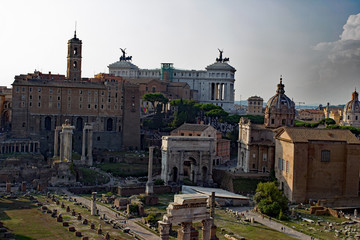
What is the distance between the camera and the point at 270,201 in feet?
142

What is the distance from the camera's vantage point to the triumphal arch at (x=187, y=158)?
5541 cm

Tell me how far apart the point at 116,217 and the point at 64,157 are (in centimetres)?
1753

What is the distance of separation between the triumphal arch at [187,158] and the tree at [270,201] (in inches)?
484

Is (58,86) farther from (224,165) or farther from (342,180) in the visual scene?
(342,180)

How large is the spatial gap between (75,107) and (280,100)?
28.9m

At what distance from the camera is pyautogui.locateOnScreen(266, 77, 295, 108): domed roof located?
61.5 meters

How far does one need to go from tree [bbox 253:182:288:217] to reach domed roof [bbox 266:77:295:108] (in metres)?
18.5

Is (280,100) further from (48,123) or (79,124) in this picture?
(48,123)

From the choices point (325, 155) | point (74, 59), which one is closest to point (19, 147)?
point (74, 59)

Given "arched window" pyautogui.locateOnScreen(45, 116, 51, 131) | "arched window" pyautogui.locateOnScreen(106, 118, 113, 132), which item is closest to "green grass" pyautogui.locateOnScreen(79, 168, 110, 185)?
"arched window" pyautogui.locateOnScreen(45, 116, 51, 131)

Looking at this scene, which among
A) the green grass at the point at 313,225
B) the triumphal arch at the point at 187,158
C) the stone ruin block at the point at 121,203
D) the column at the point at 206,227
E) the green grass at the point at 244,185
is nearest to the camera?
the column at the point at 206,227

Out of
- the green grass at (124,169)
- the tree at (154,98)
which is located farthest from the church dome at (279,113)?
the tree at (154,98)

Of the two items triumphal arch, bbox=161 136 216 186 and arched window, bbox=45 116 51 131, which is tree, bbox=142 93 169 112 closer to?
arched window, bbox=45 116 51 131

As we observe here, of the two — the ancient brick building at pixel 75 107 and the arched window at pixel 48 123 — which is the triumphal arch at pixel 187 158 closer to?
the ancient brick building at pixel 75 107
